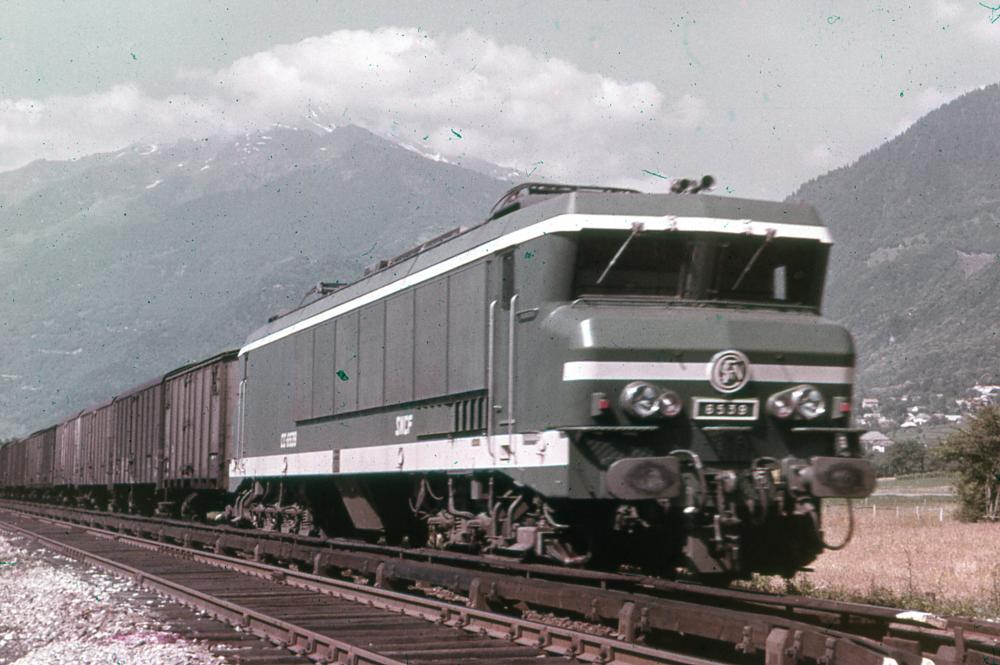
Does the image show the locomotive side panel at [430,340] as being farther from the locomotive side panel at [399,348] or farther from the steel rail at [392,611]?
the steel rail at [392,611]

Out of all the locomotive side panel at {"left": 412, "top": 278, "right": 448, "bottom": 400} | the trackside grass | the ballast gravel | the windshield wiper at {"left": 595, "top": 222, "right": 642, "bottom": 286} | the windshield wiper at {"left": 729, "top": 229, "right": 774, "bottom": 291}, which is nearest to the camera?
the ballast gravel

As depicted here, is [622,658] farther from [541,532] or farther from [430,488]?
[430,488]

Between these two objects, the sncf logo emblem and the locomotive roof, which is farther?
the locomotive roof

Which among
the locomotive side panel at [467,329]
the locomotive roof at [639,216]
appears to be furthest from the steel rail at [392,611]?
the locomotive roof at [639,216]

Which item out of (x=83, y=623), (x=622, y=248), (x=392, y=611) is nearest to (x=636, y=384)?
(x=622, y=248)

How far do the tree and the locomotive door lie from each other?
32.7 metres

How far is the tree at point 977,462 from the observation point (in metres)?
40.2

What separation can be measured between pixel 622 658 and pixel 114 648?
4.28m

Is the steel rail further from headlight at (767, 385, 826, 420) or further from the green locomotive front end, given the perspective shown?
headlight at (767, 385, 826, 420)

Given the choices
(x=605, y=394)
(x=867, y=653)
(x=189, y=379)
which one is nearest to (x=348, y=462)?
(x=605, y=394)

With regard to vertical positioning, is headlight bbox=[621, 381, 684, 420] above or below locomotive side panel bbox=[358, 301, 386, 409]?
below

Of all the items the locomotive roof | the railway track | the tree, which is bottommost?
the railway track

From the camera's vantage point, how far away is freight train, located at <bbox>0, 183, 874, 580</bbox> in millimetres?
9875

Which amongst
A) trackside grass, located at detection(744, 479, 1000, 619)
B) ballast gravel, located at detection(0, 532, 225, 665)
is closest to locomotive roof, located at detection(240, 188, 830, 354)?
trackside grass, located at detection(744, 479, 1000, 619)
